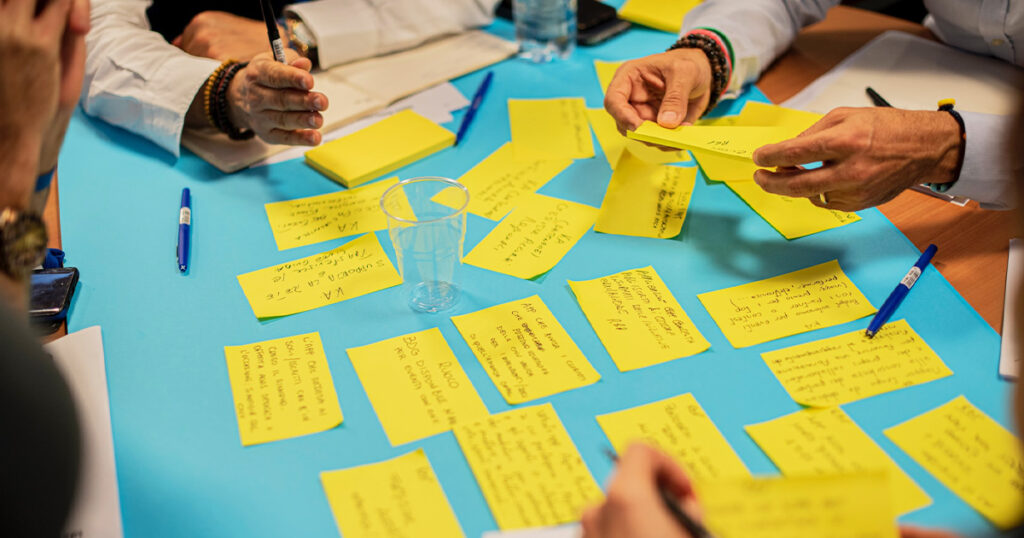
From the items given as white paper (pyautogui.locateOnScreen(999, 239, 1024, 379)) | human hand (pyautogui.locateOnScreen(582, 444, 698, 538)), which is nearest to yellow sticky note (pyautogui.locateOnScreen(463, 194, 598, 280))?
human hand (pyautogui.locateOnScreen(582, 444, 698, 538))

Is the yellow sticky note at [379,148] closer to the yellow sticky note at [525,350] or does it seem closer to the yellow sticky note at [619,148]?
the yellow sticky note at [619,148]

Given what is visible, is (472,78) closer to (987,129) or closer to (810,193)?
(810,193)

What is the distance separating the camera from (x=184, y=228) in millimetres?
1085

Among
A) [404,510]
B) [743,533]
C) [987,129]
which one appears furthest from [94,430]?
[987,129]

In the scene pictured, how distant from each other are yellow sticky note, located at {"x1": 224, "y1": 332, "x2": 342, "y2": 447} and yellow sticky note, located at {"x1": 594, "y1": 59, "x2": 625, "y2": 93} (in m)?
0.90

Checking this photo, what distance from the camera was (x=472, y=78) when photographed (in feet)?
5.09

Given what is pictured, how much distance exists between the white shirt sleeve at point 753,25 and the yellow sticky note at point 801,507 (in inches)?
40.0

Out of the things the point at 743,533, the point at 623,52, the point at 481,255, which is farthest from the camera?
the point at 623,52

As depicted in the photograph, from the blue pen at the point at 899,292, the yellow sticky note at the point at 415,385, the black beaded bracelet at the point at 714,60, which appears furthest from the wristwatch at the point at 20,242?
the black beaded bracelet at the point at 714,60

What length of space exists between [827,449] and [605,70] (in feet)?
3.38

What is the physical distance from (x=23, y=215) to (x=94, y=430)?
0.26 m

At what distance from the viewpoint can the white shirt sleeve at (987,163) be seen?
1036 mm

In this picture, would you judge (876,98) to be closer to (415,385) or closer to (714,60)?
(714,60)

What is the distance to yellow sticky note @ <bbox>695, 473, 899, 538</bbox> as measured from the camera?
548 millimetres
